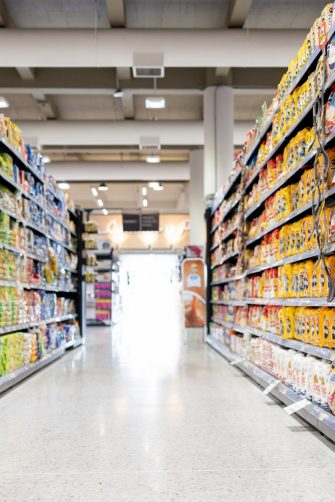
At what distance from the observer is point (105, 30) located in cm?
840

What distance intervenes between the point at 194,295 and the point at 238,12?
15.7ft

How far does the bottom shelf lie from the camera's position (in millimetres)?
2822

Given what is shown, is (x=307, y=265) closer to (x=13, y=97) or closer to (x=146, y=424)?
(x=146, y=424)

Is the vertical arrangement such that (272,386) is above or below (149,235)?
below

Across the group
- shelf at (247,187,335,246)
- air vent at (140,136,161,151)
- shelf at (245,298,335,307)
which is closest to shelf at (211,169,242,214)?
shelf at (247,187,335,246)

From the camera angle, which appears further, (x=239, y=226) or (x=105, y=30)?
(x=105, y=30)

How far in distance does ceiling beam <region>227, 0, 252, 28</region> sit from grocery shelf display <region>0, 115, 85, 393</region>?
3.96m

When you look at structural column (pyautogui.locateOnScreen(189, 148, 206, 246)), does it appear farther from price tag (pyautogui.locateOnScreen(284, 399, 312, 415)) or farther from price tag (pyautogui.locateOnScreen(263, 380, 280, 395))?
price tag (pyautogui.locateOnScreen(284, 399, 312, 415))

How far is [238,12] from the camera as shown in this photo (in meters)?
8.34

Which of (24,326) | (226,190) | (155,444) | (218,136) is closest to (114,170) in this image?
(218,136)

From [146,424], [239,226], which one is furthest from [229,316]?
[146,424]

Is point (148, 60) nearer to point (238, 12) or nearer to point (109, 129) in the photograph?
point (238, 12)

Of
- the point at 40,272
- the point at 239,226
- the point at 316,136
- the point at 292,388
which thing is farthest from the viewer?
the point at 40,272

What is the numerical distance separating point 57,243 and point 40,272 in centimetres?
124
